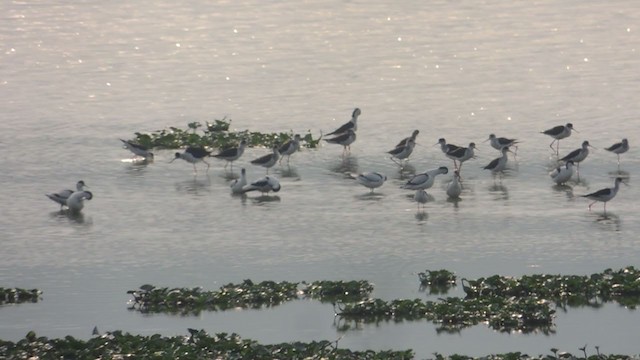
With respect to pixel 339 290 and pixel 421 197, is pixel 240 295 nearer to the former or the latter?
pixel 339 290

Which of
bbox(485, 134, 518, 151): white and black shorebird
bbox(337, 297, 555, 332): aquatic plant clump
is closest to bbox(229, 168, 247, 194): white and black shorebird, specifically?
bbox(485, 134, 518, 151): white and black shorebird

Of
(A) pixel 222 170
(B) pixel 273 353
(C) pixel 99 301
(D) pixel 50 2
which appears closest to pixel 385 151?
(A) pixel 222 170

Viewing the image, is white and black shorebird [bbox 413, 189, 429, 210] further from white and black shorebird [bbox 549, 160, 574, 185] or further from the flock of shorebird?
white and black shorebird [bbox 549, 160, 574, 185]

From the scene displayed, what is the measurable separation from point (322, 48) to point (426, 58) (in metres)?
4.72

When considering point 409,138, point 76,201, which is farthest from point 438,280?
point 409,138

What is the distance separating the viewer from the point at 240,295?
2888 centimetres

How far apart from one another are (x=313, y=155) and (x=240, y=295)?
45.7 ft

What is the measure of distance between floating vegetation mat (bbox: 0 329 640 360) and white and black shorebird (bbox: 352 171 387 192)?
38.9 feet

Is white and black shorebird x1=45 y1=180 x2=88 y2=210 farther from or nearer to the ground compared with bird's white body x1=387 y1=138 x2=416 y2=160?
nearer to the ground

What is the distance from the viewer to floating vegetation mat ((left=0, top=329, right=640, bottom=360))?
982 inches

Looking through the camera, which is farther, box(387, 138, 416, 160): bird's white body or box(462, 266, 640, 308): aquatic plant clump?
box(387, 138, 416, 160): bird's white body

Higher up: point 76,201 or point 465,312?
point 76,201

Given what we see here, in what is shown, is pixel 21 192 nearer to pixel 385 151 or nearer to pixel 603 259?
pixel 385 151

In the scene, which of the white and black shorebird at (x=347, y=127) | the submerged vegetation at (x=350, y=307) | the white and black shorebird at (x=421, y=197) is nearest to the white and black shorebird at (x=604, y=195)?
the white and black shorebird at (x=421, y=197)
